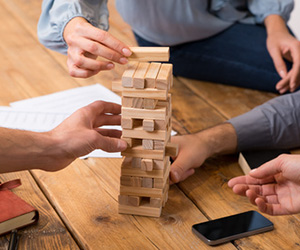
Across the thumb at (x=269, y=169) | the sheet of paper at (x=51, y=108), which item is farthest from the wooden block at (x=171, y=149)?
the sheet of paper at (x=51, y=108)

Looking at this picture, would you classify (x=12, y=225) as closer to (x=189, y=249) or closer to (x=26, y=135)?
(x=26, y=135)

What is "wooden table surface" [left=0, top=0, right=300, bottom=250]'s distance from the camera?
1.19 metres

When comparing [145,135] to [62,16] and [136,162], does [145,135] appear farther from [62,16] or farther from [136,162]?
[62,16]

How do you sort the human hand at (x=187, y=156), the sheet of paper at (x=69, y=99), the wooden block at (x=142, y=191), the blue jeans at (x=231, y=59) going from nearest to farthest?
the wooden block at (x=142, y=191) → the human hand at (x=187, y=156) → the sheet of paper at (x=69, y=99) → the blue jeans at (x=231, y=59)

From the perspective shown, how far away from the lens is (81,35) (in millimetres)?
1275

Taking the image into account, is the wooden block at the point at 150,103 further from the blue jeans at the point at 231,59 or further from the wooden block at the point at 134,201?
the blue jeans at the point at 231,59

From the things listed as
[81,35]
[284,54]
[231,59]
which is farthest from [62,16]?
[284,54]

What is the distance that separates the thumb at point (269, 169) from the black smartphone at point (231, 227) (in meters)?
0.13

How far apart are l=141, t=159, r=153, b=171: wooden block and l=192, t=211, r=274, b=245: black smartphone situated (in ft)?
0.64

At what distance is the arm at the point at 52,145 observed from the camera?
103 cm

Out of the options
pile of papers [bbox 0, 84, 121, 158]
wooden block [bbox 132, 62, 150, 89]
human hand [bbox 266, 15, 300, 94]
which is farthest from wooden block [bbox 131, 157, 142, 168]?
human hand [bbox 266, 15, 300, 94]

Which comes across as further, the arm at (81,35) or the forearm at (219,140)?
Result: the forearm at (219,140)

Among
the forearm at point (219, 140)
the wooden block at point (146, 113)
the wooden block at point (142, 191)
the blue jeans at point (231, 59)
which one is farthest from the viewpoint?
the blue jeans at point (231, 59)

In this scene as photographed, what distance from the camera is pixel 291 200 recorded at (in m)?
1.20
